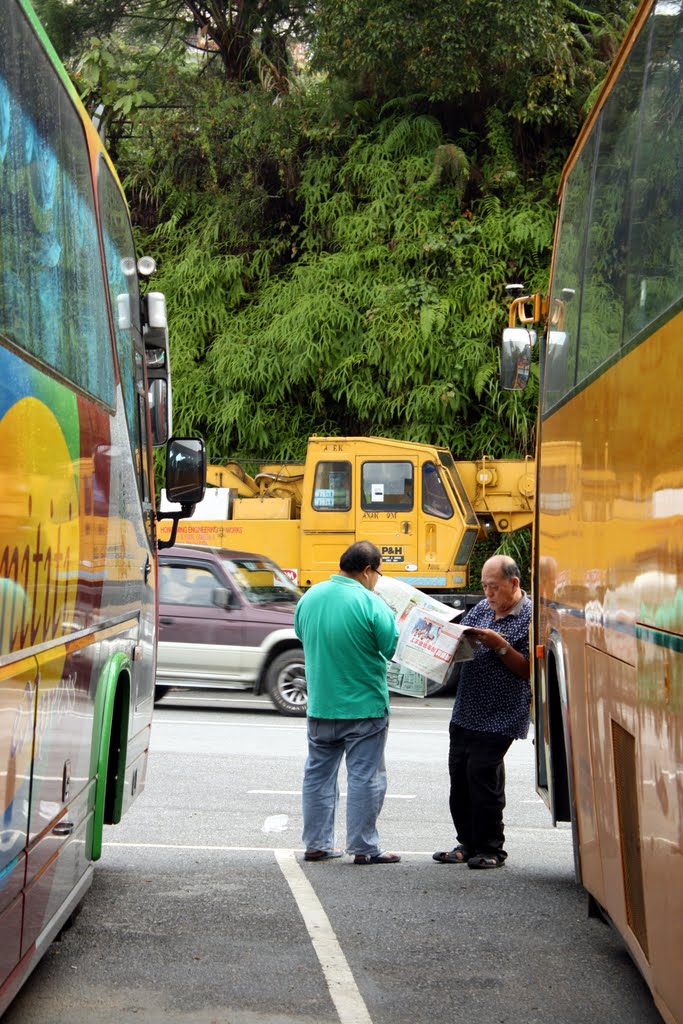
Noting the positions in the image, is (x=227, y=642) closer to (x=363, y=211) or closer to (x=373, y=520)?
(x=373, y=520)

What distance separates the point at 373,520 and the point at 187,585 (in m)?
4.35

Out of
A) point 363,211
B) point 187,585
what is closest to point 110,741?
point 187,585

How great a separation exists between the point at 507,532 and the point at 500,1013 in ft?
52.1

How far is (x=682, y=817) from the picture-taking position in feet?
9.98

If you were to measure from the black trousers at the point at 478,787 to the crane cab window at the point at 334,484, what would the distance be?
38.0 feet

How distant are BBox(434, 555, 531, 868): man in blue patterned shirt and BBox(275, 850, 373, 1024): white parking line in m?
0.98

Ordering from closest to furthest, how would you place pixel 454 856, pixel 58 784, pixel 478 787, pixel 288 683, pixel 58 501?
pixel 58 501
pixel 58 784
pixel 478 787
pixel 454 856
pixel 288 683

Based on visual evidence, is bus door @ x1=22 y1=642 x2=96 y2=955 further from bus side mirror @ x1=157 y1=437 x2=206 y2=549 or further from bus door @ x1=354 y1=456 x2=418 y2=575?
bus door @ x1=354 y1=456 x2=418 y2=575

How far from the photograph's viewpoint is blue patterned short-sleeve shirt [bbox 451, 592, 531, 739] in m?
7.35

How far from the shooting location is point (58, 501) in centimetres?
389

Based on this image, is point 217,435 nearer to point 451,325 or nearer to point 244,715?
point 451,325

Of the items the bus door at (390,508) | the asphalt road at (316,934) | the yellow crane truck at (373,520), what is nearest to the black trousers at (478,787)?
the asphalt road at (316,934)

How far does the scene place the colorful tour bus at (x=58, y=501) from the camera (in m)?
3.33

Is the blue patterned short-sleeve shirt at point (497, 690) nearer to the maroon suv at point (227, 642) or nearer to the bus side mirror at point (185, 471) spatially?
the bus side mirror at point (185, 471)
